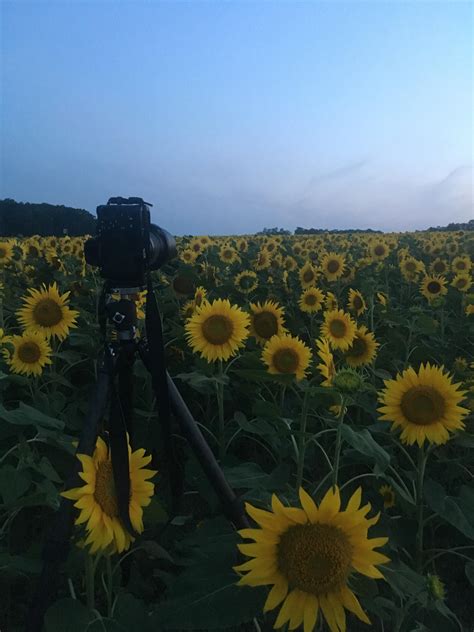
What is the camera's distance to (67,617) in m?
1.34

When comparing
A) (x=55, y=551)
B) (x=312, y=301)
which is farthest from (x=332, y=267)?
(x=55, y=551)

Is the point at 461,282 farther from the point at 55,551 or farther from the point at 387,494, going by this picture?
the point at 55,551

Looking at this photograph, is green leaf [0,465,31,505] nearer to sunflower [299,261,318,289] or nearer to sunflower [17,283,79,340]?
sunflower [17,283,79,340]

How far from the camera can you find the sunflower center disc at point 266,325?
3.21 meters

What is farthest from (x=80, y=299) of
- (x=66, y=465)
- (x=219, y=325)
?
(x=66, y=465)

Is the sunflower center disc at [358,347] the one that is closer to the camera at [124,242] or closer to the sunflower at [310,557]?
the camera at [124,242]

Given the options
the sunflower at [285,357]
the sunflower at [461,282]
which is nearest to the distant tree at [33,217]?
the sunflower at [461,282]

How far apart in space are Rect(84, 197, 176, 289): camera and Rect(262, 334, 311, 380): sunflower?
3.63 feet

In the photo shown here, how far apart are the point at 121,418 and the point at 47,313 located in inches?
74.1

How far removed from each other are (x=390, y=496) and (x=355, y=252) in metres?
10.1

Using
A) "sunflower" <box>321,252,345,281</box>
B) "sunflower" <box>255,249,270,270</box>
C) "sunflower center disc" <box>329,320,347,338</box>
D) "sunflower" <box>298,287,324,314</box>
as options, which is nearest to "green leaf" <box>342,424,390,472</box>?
"sunflower center disc" <box>329,320,347,338</box>

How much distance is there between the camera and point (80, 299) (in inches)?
193

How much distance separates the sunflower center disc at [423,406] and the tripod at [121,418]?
0.73 meters

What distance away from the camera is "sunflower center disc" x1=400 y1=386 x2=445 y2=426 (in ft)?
6.51
